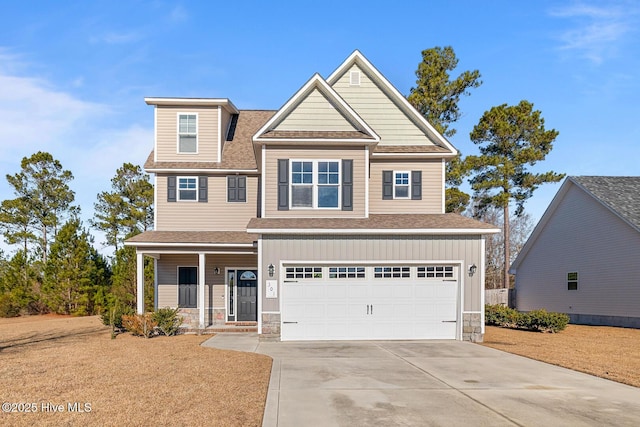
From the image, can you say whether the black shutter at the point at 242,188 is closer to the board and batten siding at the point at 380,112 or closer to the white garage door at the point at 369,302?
the board and batten siding at the point at 380,112

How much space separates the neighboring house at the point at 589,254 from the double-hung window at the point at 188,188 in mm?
17674

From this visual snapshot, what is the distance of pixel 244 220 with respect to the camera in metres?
22.2

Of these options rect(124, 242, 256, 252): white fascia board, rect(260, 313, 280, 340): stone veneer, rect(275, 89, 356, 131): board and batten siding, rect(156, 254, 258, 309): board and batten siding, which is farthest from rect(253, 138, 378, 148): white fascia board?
rect(260, 313, 280, 340): stone veneer

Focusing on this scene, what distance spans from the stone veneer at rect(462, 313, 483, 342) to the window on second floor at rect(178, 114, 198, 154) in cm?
1236

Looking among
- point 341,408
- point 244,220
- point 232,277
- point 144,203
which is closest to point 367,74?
point 244,220

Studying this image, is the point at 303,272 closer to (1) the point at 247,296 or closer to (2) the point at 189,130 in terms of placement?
(1) the point at 247,296

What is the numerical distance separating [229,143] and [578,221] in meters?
17.0

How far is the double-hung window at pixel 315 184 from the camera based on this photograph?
18.8 metres

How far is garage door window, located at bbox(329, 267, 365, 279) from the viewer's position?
1777cm

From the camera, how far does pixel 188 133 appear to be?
22.5 m

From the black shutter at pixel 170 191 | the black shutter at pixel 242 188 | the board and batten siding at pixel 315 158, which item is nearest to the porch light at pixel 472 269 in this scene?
the board and batten siding at pixel 315 158

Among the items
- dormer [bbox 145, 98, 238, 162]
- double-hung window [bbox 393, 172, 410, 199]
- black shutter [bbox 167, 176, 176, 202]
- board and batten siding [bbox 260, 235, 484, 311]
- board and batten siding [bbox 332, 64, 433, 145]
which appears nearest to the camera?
board and batten siding [bbox 260, 235, 484, 311]

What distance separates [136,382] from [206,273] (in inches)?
467

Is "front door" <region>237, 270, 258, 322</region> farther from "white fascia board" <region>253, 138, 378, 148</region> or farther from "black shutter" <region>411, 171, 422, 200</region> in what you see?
"black shutter" <region>411, 171, 422, 200</region>
